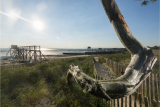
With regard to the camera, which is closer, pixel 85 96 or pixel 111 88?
pixel 111 88

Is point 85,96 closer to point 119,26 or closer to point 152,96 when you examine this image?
point 152,96

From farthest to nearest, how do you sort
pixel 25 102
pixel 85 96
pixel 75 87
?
1. pixel 75 87
2. pixel 85 96
3. pixel 25 102

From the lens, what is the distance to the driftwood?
62cm

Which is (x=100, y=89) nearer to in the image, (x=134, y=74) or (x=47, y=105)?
(x=134, y=74)

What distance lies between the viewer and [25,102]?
3113 millimetres

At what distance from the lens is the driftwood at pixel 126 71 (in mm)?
620

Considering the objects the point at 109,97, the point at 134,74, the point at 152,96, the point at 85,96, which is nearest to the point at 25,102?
the point at 85,96

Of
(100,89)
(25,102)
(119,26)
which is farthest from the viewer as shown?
(25,102)

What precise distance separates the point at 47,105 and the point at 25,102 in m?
0.88

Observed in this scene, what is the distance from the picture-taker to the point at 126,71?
2.42 ft

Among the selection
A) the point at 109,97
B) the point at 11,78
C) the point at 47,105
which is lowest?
the point at 47,105

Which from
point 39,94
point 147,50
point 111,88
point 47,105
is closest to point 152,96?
point 147,50

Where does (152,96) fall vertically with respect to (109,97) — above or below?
below

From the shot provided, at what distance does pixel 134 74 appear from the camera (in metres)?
0.70
